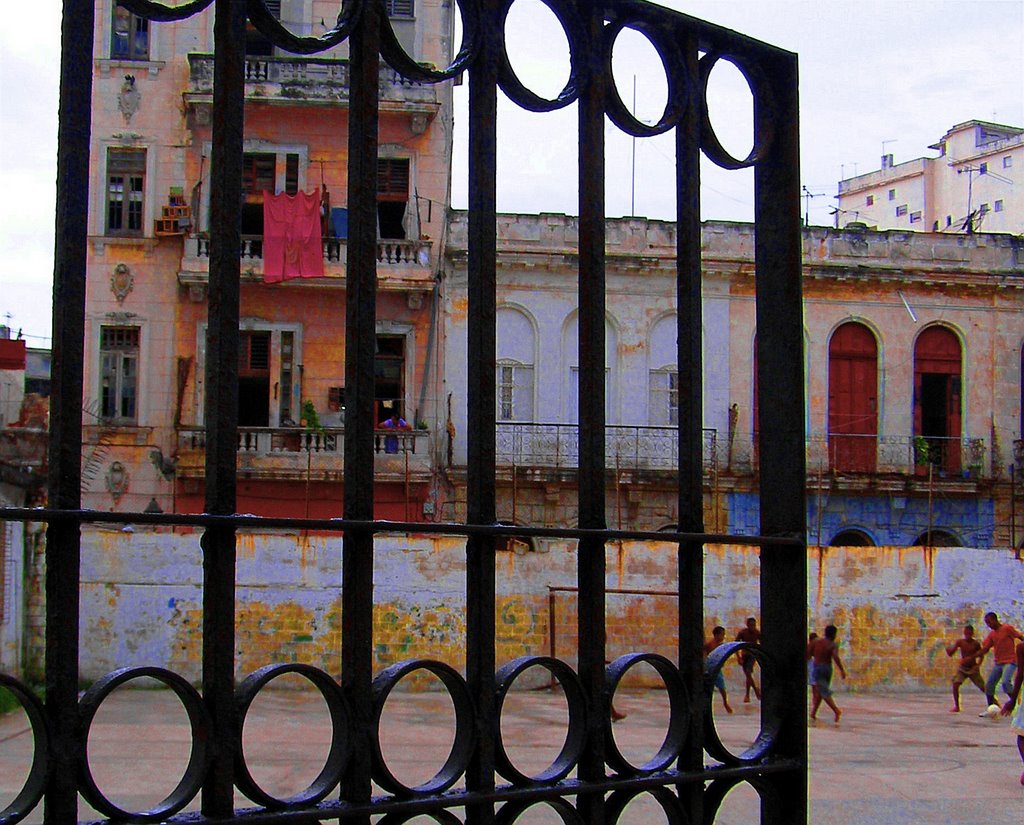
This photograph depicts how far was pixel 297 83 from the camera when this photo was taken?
2234 centimetres

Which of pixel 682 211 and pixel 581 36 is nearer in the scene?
pixel 581 36

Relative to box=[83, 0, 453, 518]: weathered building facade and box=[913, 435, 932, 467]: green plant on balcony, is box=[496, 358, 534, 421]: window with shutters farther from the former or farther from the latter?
box=[913, 435, 932, 467]: green plant on balcony

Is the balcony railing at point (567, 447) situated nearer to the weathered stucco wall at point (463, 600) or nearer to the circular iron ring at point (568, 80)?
the weathered stucco wall at point (463, 600)

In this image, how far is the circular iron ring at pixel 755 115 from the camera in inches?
109

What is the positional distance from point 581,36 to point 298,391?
2027cm

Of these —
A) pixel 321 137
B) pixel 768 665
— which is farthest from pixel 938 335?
pixel 768 665

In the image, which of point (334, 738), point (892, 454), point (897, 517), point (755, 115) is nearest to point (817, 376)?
point (892, 454)

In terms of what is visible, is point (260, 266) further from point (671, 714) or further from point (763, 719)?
point (671, 714)

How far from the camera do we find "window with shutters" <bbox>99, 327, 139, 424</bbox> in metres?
22.0

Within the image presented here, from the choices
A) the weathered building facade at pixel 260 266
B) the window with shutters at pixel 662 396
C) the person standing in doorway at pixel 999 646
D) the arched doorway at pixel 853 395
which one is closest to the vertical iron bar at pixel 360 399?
the person standing in doorway at pixel 999 646

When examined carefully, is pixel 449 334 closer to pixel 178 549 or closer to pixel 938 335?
pixel 178 549

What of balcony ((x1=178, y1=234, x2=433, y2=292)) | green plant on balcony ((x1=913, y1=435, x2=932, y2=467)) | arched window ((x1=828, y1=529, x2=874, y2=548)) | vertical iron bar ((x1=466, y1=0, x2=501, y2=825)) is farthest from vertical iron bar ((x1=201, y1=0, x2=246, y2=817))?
green plant on balcony ((x1=913, y1=435, x2=932, y2=467))

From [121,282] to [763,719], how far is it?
70.1 feet

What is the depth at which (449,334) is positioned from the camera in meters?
23.2
